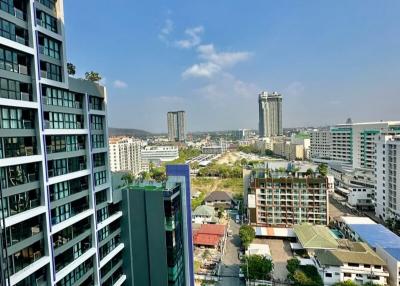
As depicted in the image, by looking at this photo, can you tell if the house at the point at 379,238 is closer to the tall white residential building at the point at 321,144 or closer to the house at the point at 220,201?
the house at the point at 220,201

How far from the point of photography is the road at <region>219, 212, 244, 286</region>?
71.6 feet

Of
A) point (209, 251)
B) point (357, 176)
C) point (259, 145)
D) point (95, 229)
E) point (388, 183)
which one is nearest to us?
point (95, 229)

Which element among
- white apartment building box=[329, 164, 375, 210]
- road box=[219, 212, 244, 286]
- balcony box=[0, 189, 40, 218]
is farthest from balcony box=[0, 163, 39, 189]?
white apartment building box=[329, 164, 375, 210]

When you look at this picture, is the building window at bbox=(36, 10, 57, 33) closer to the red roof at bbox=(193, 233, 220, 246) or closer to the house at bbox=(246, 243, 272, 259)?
the house at bbox=(246, 243, 272, 259)

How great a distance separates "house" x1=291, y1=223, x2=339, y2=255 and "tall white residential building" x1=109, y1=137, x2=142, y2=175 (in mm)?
49012

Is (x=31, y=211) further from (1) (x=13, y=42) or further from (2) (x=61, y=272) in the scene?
(1) (x=13, y=42)

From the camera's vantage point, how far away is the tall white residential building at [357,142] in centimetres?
5400

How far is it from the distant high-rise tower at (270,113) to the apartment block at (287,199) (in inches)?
5292

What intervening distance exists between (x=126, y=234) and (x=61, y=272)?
4.86 meters

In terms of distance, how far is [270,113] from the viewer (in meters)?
164

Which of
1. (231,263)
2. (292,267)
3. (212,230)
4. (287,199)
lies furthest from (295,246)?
(212,230)

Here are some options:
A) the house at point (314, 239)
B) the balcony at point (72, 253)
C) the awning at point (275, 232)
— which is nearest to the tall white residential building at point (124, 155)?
the awning at point (275, 232)

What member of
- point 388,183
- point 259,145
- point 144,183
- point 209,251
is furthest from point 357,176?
point 259,145

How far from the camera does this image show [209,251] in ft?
90.5
